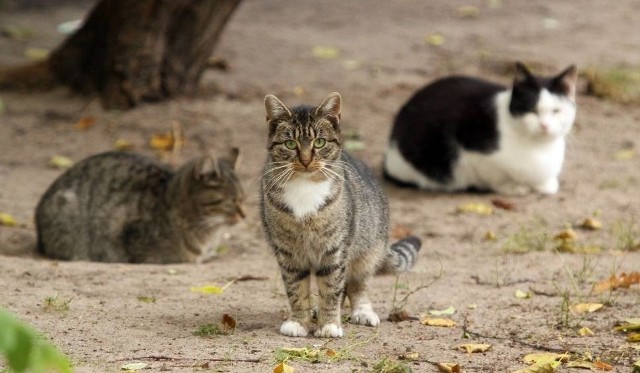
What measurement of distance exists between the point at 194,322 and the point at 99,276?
1.12 m

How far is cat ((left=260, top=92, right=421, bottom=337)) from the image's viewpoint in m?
4.48

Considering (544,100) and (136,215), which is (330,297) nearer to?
(136,215)

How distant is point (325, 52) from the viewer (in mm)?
11547

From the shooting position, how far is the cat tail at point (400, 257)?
17.1ft

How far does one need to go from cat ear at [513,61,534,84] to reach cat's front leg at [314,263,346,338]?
12.3ft

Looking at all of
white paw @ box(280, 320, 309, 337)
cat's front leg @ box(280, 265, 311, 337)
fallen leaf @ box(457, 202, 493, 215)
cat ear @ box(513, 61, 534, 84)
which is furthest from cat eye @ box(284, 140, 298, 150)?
cat ear @ box(513, 61, 534, 84)

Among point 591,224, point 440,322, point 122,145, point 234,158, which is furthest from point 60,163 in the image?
point 440,322

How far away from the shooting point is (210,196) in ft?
22.4

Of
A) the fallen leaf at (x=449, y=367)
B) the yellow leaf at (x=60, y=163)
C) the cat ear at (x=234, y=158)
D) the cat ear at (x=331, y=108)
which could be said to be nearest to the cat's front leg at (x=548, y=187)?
the cat ear at (x=234, y=158)

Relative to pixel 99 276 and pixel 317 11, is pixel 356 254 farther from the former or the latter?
pixel 317 11

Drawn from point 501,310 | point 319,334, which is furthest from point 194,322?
point 501,310

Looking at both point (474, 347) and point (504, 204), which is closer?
point (474, 347)

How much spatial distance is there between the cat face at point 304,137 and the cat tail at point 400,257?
840 millimetres

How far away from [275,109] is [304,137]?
0.63 feet
